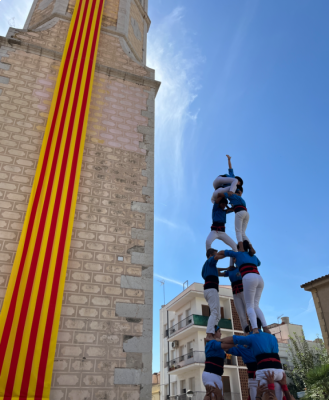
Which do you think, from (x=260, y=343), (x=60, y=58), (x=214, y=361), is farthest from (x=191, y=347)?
(x=60, y=58)

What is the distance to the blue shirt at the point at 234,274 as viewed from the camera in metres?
5.36

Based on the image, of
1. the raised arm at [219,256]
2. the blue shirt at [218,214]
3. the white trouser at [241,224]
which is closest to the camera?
the raised arm at [219,256]

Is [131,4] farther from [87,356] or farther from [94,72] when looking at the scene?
[87,356]

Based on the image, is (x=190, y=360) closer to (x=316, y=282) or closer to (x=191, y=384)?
(x=191, y=384)

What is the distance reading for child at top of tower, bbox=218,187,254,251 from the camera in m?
5.56

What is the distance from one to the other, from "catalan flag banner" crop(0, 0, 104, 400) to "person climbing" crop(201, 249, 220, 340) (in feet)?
7.33

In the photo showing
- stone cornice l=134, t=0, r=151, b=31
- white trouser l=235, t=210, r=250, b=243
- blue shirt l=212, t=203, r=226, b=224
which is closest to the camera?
white trouser l=235, t=210, r=250, b=243

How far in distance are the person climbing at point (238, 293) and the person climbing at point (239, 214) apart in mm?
425

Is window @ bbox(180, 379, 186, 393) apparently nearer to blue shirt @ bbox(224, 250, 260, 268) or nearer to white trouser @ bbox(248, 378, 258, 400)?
white trouser @ bbox(248, 378, 258, 400)

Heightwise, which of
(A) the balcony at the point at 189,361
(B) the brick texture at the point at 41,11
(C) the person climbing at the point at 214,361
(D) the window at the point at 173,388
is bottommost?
(C) the person climbing at the point at 214,361

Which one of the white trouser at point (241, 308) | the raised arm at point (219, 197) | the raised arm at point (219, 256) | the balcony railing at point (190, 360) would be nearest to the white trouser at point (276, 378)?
the white trouser at point (241, 308)

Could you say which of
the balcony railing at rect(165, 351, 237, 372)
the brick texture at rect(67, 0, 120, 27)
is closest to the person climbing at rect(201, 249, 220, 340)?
the brick texture at rect(67, 0, 120, 27)

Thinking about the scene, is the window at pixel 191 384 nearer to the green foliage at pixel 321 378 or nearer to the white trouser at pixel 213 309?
the green foliage at pixel 321 378

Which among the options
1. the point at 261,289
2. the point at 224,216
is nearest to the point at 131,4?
the point at 224,216
